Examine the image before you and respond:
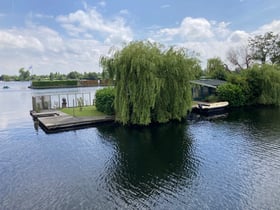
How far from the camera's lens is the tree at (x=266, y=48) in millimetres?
38281

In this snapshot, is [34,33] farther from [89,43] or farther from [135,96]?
[135,96]

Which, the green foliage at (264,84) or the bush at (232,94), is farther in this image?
the green foliage at (264,84)

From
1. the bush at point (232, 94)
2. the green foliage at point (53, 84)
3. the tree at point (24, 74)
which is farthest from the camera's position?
the tree at point (24, 74)

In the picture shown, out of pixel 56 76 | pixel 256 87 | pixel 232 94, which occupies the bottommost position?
pixel 232 94

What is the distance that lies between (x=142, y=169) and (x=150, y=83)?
730 centimetres

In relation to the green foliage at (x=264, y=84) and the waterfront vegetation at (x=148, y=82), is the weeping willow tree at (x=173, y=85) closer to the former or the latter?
the waterfront vegetation at (x=148, y=82)

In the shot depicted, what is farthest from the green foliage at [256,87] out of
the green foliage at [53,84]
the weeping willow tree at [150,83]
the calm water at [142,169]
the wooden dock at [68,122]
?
the green foliage at [53,84]

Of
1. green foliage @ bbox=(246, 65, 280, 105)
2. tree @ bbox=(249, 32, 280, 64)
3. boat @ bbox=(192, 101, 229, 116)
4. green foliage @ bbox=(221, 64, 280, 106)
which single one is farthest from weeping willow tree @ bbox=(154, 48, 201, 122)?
tree @ bbox=(249, 32, 280, 64)

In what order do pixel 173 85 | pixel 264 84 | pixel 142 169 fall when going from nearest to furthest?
1. pixel 142 169
2. pixel 173 85
3. pixel 264 84

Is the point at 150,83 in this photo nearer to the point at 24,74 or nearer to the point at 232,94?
the point at 232,94

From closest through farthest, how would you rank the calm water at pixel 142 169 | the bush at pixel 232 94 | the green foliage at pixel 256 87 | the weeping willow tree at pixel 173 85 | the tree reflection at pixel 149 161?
the calm water at pixel 142 169, the tree reflection at pixel 149 161, the weeping willow tree at pixel 173 85, the bush at pixel 232 94, the green foliage at pixel 256 87

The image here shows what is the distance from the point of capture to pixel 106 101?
59.6ft

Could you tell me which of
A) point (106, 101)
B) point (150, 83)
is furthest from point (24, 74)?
point (150, 83)

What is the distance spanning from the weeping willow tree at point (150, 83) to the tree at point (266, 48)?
27964 millimetres
